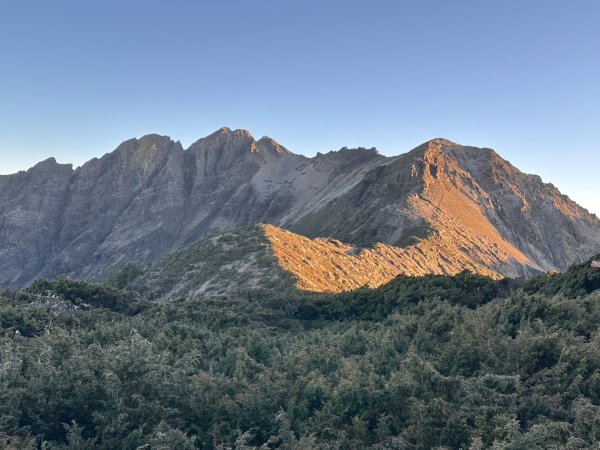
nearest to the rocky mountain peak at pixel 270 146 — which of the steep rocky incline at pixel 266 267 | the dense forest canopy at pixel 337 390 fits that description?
the steep rocky incline at pixel 266 267

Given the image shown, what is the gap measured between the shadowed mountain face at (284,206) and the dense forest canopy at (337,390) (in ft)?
148

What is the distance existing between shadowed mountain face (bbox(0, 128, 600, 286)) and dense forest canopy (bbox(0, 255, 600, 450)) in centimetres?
4521

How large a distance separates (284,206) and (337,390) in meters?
107

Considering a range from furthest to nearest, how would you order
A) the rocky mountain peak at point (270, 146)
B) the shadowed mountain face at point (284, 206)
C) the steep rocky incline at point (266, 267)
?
the rocky mountain peak at point (270, 146)
the shadowed mountain face at point (284, 206)
the steep rocky incline at point (266, 267)

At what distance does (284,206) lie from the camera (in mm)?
122250

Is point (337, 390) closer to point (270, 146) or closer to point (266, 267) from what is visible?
point (266, 267)

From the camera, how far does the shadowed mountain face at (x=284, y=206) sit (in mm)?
86250

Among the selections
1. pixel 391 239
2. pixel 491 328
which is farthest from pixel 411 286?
pixel 391 239

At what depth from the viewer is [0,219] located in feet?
493

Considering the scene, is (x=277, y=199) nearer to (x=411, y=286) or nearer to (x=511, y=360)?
(x=411, y=286)

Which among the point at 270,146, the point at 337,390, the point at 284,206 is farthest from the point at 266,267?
the point at 270,146

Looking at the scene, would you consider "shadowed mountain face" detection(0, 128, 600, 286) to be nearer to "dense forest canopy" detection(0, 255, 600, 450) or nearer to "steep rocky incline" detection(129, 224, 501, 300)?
"steep rocky incline" detection(129, 224, 501, 300)

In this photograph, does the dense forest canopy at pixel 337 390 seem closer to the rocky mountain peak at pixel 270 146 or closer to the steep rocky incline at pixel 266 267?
the steep rocky incline at pixel 266 267

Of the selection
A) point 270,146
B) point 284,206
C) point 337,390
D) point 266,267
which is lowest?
point 337,390
